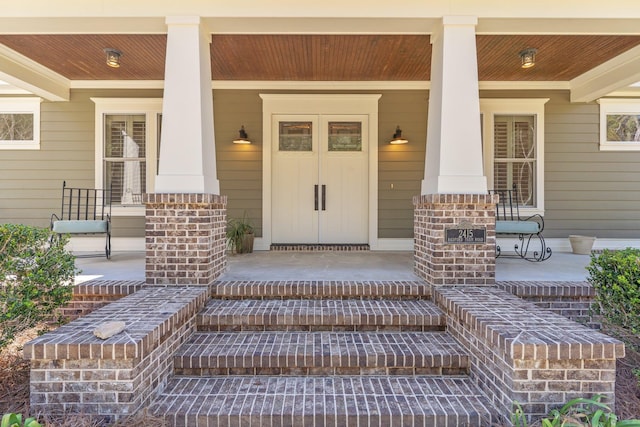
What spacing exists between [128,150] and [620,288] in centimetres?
648

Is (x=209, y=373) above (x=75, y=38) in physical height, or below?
below

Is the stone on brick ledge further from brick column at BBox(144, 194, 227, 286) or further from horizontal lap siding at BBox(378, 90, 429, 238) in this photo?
horizontal lap siding at BBox(378, 90, 429, 238)

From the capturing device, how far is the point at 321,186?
6.17 metres

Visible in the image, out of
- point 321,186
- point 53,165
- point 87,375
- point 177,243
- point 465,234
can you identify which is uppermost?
point 53,165

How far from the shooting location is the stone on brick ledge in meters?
2.16

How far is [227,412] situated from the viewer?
7.13ft

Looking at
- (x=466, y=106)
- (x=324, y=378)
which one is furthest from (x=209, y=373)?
(x=466, y=106)

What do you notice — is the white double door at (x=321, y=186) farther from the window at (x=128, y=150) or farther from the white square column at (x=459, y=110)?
the white square column at (x=459, y=110)

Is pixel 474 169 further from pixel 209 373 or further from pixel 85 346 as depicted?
pixel 85 346

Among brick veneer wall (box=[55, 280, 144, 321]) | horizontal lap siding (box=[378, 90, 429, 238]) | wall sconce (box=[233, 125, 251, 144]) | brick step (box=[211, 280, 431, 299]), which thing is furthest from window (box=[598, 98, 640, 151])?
brick veneer wall (box=[55, 280, 144, 321])

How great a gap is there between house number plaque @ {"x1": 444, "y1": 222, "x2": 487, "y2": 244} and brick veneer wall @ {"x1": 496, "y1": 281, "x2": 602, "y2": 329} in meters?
0.50

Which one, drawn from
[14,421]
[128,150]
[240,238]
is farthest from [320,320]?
[128,150]

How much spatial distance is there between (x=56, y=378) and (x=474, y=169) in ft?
11.7

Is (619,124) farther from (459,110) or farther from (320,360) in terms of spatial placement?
(320,360)
